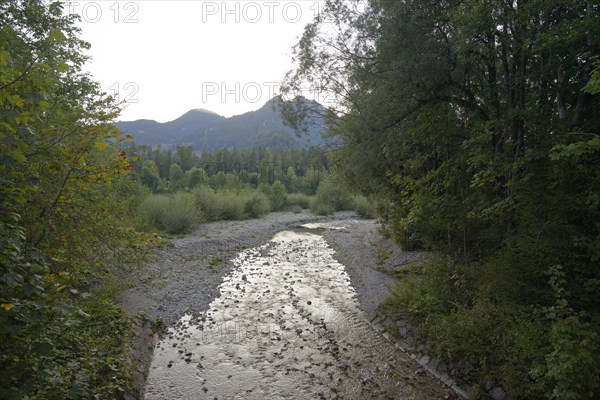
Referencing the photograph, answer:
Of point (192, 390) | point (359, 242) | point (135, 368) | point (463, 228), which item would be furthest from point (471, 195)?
point (359, 242)

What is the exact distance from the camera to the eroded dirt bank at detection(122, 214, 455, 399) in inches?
266

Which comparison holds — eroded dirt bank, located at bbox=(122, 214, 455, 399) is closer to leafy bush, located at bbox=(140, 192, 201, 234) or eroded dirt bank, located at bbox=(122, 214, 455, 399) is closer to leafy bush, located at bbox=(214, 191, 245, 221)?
leafy bush, located at bbox=(140, 192, 201, 234)

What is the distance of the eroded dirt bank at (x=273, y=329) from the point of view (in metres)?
6.75

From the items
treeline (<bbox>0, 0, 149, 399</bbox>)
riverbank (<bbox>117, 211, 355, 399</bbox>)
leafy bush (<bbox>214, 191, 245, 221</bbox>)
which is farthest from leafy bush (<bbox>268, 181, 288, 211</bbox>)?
treeline (<bbox>0, 0, 149, 399</bbox>)

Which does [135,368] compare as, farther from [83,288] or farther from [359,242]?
[359,242]

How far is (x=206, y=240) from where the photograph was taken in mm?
21344

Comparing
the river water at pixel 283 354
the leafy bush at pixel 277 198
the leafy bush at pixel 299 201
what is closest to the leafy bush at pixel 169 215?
the river water at pixel 283 354

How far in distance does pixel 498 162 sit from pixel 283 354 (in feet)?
21.2

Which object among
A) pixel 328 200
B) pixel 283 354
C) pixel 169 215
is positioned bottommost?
pixel 328 200

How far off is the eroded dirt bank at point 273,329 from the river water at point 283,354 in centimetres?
2

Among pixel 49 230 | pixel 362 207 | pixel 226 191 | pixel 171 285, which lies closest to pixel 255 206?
pixel 226 191

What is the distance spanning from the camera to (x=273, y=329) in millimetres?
9398

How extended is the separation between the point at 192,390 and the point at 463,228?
734 cm

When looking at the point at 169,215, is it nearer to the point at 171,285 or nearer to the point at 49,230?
the point at 171,285
